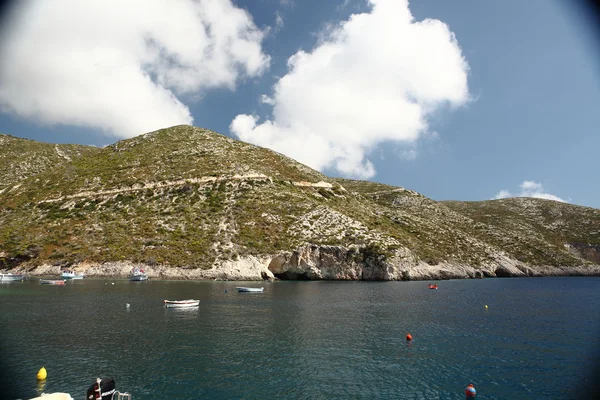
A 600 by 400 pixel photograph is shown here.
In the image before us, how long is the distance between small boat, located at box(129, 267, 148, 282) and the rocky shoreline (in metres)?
2.24

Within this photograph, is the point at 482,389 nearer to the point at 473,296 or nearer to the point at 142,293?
the point at 473,296

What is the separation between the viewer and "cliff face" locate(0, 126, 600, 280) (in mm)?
93938

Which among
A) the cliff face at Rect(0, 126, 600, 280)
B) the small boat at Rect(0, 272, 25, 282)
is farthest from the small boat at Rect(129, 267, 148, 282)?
the small boat at Rect(0, 272, 25, 282)

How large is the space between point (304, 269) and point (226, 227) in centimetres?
2655

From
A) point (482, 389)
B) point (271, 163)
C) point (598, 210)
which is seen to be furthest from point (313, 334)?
point (598, 210)

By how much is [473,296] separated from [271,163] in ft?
316

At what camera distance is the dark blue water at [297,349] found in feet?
70.3

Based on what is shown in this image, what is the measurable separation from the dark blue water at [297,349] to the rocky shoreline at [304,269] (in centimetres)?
3844

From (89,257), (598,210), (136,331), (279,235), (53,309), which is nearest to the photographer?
(136,331)

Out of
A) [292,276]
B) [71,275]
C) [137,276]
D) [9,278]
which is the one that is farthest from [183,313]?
[9,278]

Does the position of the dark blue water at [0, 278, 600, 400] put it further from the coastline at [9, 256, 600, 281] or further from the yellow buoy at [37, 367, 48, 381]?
the coastline at [9, 256, 600, 281]

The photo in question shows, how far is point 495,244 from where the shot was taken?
486 feet

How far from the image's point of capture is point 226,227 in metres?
104

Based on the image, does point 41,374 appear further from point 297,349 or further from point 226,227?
point 226,227
